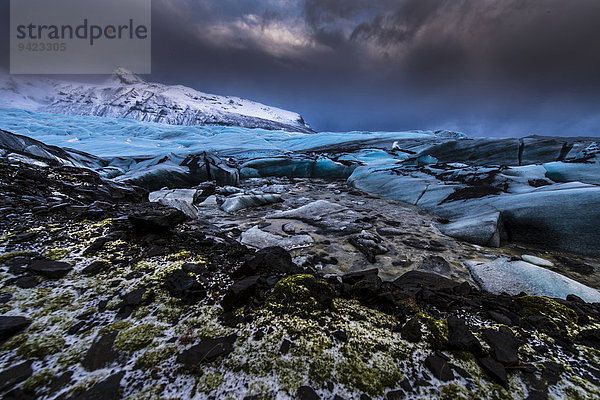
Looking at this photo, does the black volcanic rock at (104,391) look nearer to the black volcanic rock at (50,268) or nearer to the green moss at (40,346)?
the green moss at (40,346)

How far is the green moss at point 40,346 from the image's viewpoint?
4.40ft

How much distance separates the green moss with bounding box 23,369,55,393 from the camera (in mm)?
1158

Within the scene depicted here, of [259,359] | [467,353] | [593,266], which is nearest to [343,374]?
[259,359]

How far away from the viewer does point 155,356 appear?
143 cm

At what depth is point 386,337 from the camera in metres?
1.69

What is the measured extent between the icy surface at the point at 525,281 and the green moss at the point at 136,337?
4.08 m

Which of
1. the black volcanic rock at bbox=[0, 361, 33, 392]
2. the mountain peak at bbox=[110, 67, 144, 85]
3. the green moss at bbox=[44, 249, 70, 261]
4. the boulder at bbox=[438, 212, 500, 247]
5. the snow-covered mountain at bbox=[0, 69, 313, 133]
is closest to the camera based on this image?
the black volcanic rock at bbox=[0, 361, 33, 392]

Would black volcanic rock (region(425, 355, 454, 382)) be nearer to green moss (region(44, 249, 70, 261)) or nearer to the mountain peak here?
green moss (region(44, 249, 70, 261))

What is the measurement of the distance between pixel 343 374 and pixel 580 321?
2237mm

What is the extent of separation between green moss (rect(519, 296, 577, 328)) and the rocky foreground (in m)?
0.01

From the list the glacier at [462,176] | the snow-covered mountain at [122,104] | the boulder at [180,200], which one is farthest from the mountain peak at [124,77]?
the boulder at [180,200]

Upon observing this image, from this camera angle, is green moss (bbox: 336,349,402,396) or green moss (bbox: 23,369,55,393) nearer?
green moss (bbox: 23,369,55,393)

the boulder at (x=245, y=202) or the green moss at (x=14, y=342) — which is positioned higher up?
the boulder at (x=245, y=202)

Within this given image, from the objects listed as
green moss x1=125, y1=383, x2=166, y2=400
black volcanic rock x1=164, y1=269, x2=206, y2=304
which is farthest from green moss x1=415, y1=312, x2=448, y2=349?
black volcanic rock x1=164, y1=269, x2=206, y2=304
